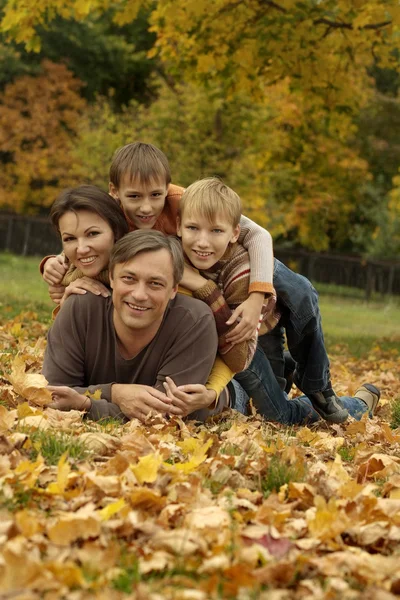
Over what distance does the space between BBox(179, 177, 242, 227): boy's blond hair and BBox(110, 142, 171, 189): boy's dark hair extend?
8.0 inches

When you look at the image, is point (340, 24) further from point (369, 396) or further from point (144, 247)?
point (144, 247)

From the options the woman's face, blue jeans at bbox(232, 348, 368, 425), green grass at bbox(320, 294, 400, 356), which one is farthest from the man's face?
green grass at bbox(320, 294, 400, 356)

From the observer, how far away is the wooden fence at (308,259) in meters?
30.7

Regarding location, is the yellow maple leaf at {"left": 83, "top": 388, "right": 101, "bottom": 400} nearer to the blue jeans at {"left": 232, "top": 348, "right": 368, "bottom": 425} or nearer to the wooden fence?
the blue jeans at {"left": 232, "top": 348, "right": 368, "bottom": 425}

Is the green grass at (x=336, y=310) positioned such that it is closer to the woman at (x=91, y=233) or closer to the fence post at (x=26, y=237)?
the fence post at (x=26, y=237)

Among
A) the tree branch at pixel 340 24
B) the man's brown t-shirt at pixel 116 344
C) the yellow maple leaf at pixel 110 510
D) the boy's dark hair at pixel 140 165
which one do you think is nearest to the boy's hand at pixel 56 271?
the man's brown t-shirt at pixel 116 344

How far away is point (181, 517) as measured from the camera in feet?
9.45

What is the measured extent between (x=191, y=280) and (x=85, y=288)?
0.58 metres

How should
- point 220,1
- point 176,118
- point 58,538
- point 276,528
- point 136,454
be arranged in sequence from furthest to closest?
point 176,118 < point 220,1 < point 136,454 < point 276,528 < point 58,538

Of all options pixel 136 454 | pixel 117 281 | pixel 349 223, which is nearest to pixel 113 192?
pixel 117 281

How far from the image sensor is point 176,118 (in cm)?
2386

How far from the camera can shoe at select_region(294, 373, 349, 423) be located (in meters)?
5.70

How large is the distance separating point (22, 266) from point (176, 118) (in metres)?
6.08

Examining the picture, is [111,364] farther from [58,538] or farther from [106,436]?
[58,538]
